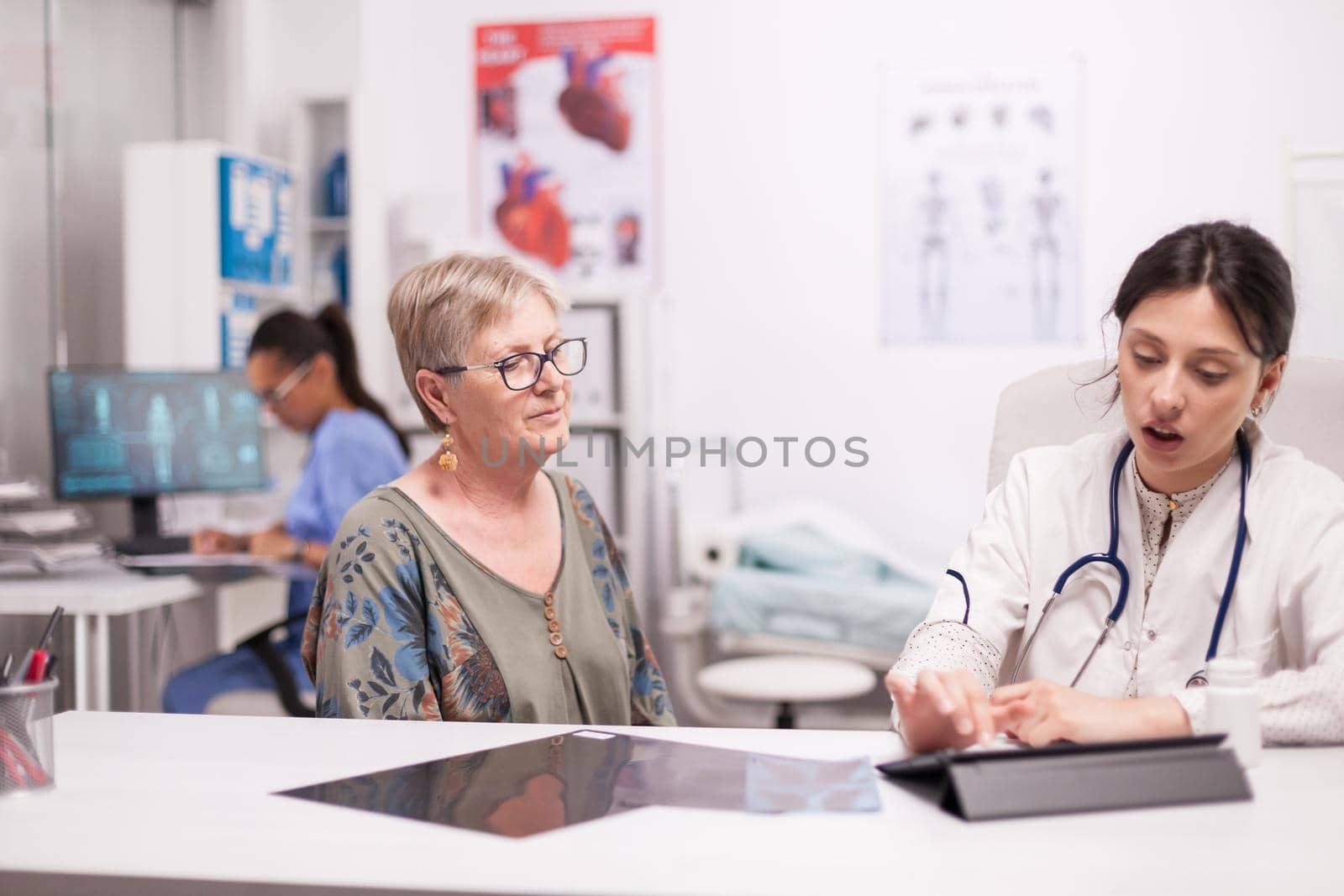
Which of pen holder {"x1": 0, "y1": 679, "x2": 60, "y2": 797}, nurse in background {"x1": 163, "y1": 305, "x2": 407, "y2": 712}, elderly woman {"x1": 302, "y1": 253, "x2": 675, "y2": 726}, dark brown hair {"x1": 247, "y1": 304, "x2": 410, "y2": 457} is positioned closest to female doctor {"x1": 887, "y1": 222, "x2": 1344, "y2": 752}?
elderly woman {"x1": 302, "y1": 253, "x2": 675, "y2": 726}

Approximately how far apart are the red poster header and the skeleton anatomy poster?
34.9 inches

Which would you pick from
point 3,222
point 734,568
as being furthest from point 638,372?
point 3,222

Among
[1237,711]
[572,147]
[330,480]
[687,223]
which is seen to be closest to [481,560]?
[1237,711]

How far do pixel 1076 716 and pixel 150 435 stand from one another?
2767 mm

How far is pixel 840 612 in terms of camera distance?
3496mm

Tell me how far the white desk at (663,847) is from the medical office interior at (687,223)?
7.84 feet

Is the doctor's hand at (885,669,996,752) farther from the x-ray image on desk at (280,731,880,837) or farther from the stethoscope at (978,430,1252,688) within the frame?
the stethoscope at (978,430,1252,688)

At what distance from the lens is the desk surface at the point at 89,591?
2658mm

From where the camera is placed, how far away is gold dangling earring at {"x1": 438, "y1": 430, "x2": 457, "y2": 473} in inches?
65.7

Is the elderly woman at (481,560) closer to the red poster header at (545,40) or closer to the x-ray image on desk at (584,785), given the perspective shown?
the x-ray image on desk at (584,785)

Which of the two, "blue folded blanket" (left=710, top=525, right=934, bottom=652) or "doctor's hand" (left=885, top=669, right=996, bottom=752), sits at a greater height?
"doctor's hand" (left=885, top=669, right=996, bottom=752)

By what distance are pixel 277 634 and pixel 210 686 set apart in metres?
0.98

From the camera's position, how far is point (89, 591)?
105 inches

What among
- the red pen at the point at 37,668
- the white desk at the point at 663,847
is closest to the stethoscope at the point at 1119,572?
the white desk at the point at 663,847
